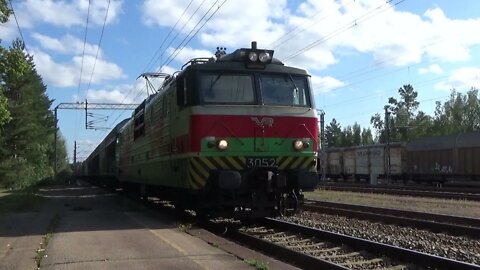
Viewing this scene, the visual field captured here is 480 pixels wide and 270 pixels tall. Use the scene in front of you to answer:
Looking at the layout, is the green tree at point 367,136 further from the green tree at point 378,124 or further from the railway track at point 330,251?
the railway track at point 330,251

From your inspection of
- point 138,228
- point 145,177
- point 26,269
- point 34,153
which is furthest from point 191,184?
point 34,153

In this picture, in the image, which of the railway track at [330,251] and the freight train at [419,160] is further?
the freight train at [419,160]

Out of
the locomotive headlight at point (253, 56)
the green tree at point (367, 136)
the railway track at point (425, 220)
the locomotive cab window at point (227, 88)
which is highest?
the green tree at point (367, 136)

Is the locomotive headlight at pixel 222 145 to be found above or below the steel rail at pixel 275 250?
above

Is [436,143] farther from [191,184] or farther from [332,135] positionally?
[332,135]

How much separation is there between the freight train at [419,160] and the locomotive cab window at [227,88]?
97.8 feet

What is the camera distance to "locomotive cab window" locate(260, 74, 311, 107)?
1188 centimetres

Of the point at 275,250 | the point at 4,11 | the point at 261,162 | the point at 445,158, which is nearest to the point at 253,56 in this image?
the point at 261,162

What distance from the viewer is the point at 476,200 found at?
73.2 ft

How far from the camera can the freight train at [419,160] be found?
124 feet

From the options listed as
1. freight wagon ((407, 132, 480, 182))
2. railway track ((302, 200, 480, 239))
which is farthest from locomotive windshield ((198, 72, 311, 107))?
freight wagon ((407, 132, 480, 182))

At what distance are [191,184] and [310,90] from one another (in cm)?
347

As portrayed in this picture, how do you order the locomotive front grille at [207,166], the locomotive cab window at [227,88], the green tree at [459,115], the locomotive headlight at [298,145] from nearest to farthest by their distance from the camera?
the locomotive front grille at [207,166], the locomotive cab window at [227,88], the locomotive headlight at [298,145], the green tree at [459,115]

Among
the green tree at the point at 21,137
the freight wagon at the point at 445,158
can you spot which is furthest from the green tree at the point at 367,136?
the green tree at the point at 21,137
